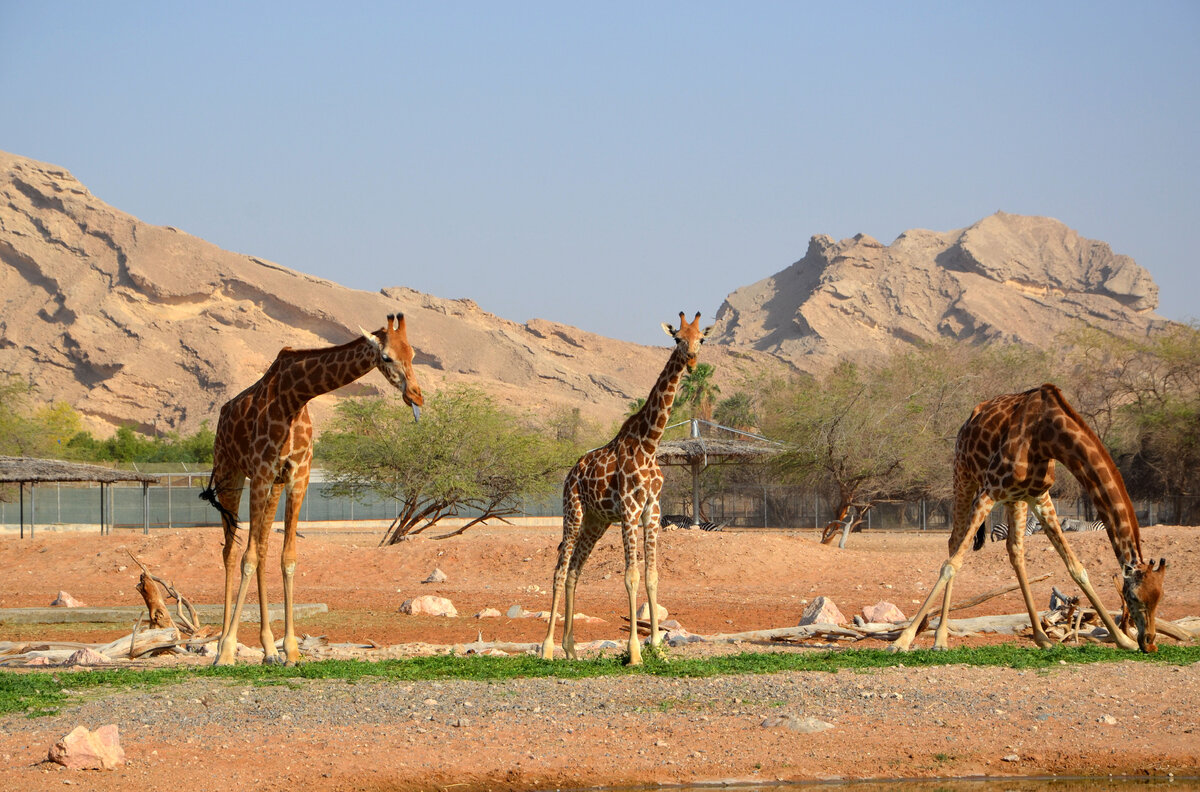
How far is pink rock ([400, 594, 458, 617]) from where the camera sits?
66.7ft

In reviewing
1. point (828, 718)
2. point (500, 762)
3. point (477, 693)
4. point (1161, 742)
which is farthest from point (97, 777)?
point (1161, 742)

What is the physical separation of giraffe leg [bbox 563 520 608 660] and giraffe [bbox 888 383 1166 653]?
3490mm

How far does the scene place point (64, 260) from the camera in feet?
391

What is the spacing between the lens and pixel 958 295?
163 metres

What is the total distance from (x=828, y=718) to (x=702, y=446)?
30.6 meters

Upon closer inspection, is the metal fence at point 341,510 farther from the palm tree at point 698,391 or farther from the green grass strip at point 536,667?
the green grass strip at point 536,667

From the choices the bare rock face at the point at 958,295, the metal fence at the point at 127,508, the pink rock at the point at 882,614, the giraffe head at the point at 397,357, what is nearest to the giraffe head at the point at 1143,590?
the pink rock at the point at 882,614

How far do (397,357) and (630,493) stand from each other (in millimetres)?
2780

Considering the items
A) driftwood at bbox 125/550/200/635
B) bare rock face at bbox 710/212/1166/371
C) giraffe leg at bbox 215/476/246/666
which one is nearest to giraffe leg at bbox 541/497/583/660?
giraffe leg at bbox 215/476/246/666

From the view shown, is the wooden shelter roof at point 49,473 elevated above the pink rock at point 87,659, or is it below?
above

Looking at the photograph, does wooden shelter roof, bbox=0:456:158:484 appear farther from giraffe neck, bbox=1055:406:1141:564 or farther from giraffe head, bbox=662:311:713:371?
giraffe neck, bbox=1055:406:1141:564

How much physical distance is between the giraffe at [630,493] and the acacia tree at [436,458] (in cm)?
2303

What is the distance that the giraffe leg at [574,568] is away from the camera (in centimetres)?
1243

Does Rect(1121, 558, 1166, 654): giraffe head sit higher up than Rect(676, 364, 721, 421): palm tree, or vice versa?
Rect(676, 364, 721, 421): palm tree
